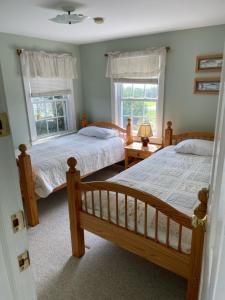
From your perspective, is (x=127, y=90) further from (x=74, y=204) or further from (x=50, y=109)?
(x=74, y=204)

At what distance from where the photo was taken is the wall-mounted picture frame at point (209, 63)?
3.06 metres

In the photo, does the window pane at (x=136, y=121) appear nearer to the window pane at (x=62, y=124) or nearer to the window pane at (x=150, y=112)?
the window pane at (x=150, y=112)

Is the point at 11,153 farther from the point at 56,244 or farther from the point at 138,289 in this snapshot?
the point at 56,244

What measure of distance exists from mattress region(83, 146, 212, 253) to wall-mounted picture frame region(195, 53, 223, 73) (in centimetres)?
124

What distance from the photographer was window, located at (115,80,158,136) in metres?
3.85

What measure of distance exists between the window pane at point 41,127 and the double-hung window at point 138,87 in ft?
4.19

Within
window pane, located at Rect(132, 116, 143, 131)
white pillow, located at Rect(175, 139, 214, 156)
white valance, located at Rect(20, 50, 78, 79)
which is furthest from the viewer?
window pane, located at Rect(132, 116, 143, 131)

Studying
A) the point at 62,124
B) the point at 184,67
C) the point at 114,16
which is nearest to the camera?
the point at 114,16

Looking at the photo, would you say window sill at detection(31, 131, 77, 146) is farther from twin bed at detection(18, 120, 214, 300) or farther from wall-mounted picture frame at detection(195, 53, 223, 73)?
wall-mounted picture frame at detection(195, 53, 223, 73)

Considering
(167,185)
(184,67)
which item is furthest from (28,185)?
(184,67)

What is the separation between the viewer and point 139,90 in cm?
397

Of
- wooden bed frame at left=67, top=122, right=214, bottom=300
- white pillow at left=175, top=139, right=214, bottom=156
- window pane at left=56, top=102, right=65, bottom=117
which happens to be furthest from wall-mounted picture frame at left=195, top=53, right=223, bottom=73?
window pane at left=56, top=102, right=65, bottom=117

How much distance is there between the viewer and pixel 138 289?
1.83 metres

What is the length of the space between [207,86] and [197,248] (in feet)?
8.24
